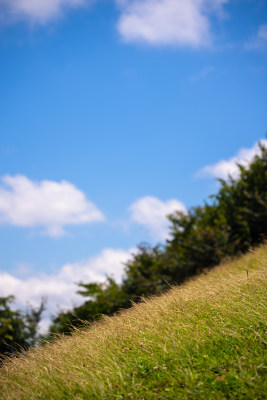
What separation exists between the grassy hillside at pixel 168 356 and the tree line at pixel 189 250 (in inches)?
660

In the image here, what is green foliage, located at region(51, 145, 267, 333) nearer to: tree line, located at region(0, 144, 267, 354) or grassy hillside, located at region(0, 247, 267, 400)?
tree line, located at region(0, 144, 267, 354)

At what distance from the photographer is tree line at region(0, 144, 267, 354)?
79.7 ft

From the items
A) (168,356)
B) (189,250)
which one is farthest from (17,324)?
(168,356)

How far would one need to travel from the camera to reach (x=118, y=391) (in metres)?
4.50

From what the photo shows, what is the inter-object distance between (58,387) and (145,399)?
56.0 inches

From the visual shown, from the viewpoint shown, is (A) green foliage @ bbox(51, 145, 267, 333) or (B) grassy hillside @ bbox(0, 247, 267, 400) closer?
(B) grassy hillside @ bbox(0, 247, 267, 400)

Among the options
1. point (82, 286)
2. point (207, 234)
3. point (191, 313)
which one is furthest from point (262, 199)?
point (191, 313)

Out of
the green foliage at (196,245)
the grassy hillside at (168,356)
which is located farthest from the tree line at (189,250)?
the grassy hillside at (168,356)

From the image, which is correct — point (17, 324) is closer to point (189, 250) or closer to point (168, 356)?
point (189, 250)

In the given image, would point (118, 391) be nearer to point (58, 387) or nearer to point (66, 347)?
→ point (58, 387)

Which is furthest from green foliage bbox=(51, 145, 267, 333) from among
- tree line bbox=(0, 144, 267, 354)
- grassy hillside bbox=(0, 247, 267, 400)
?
grassy hillside bbox=(0, 247, 267, 400)

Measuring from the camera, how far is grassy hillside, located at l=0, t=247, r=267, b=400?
171 inches

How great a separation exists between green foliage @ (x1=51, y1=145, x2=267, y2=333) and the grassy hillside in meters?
17.2

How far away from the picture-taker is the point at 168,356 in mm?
4977
